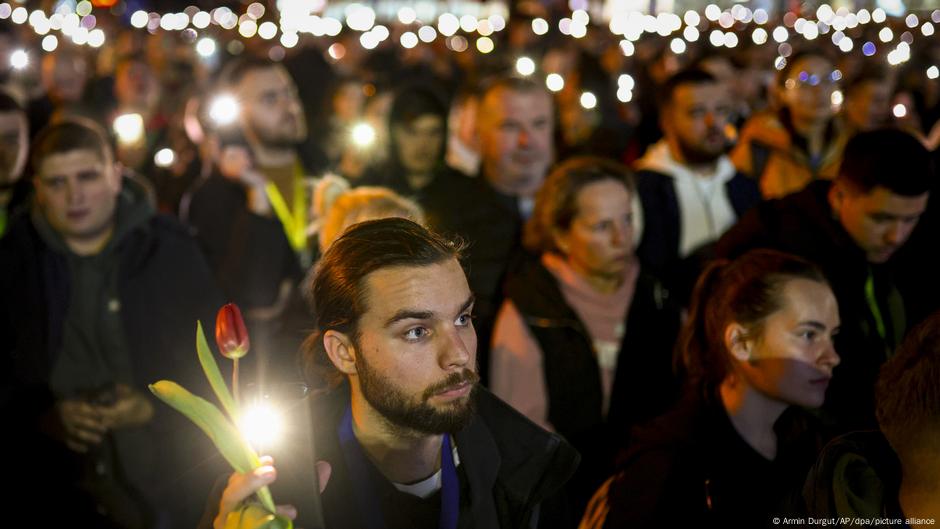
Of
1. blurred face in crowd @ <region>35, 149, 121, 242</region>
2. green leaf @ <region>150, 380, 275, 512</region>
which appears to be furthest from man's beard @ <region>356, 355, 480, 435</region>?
blurred face in crowd @ <region>35, 149, 121, 242</region>

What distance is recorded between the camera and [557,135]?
824cm

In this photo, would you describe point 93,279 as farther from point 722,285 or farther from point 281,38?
point 281,38

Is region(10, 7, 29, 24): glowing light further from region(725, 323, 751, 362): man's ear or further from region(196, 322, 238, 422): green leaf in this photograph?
region(196, 322, 238, 422): green leaf

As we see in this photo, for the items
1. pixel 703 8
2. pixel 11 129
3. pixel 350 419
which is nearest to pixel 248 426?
pixel 350 419

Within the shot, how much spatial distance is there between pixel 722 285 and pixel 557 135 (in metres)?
4.81

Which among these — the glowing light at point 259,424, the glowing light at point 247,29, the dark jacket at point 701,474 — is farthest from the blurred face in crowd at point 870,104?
the glowing light at point 247,29

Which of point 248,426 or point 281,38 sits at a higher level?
point 281,38

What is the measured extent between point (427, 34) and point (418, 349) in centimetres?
1879

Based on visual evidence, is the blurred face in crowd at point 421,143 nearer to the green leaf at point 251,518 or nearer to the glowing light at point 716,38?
the green leaf at point 251,518

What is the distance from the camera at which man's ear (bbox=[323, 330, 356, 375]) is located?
8.61 feet

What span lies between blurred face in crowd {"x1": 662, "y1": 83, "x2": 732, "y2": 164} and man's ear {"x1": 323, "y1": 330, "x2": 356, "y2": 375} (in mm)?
3889

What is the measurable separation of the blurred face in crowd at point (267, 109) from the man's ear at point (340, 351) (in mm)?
3810

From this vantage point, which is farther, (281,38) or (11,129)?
(281,38)

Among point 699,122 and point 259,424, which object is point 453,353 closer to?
point 259,424
